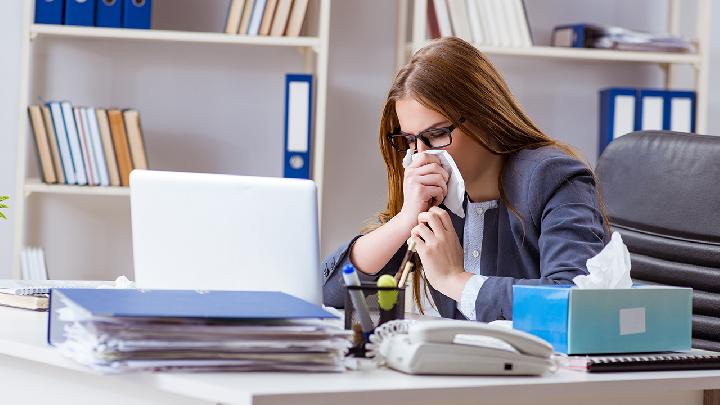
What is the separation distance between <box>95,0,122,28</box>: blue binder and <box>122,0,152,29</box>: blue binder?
0.07ft

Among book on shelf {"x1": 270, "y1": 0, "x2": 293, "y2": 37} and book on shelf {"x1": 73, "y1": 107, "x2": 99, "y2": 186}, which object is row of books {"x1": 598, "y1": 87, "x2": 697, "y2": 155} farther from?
book on shelf {"x1": 73, "y1": 107, "x2": 99, "y2": 186}

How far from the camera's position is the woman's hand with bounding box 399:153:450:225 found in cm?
178

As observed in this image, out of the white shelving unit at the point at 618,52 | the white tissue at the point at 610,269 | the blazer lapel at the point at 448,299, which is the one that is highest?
the white shelving unit at the point at 618,52

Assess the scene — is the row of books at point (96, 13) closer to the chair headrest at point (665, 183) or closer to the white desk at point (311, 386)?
the chair headrest at point (665, 183)

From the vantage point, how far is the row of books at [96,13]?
2.93 metres

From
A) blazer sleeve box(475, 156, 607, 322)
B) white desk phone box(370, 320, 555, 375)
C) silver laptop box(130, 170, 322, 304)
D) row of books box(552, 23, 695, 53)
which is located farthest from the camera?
row of books box(552, 23, 695, 53)

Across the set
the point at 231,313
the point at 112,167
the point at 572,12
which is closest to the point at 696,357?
the point at 231,313

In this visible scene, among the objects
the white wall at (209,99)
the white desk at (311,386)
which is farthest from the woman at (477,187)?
the white wall at (209,99)

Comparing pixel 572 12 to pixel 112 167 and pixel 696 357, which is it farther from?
pixel 696 357

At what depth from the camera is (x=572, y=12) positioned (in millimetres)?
3422

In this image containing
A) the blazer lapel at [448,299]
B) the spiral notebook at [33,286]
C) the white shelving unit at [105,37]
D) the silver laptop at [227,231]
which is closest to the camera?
the silver laptop at [227,231]

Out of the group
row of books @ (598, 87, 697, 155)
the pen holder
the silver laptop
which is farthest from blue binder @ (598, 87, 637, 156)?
the pen holder

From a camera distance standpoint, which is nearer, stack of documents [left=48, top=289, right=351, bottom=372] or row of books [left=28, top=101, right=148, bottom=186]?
stack of documents [left=48, top=289, right=351, bottom=372]

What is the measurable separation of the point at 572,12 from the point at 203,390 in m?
2.70
